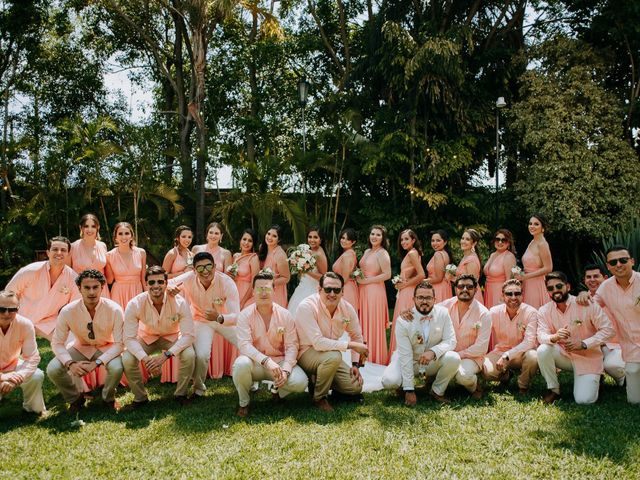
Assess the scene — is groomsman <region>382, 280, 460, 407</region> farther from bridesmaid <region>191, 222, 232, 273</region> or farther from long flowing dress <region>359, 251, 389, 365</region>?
bridesmaid <region>191, 222, 232, 273</region>

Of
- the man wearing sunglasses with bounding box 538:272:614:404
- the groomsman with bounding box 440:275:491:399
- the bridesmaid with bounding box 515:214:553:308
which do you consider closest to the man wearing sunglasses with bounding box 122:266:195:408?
the groomsman with bounding box 440:275:491:399

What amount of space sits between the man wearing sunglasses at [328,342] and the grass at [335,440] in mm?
238

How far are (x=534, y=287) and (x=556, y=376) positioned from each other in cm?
222

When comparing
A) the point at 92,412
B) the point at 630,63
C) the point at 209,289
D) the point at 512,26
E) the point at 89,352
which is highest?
the point at 512,26

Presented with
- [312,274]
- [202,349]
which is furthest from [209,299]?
[312,274]

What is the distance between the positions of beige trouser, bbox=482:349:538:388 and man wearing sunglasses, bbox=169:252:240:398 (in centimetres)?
303

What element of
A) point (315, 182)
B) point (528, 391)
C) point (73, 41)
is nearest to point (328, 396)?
point (528, 391)

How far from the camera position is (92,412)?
6012 mm

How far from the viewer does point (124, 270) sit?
297 inches

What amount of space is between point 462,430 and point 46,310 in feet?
16.3

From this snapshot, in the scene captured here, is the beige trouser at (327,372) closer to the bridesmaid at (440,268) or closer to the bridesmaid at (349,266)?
the bridesmaid at (349,266)

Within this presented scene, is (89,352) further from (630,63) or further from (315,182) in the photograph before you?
(630,63)

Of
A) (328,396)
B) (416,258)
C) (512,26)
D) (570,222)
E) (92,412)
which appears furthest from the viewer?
(512,26)

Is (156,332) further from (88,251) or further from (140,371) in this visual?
(88,251)
